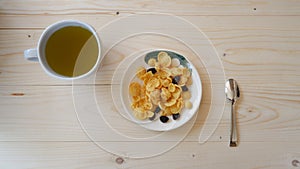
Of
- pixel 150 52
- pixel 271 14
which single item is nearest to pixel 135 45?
pixel 150 52

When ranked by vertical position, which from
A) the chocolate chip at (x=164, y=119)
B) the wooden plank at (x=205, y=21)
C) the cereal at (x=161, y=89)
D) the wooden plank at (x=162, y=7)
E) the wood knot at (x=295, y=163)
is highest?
the wooden plank at (x=162, y=7)

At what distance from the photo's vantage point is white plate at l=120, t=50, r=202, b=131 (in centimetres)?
50

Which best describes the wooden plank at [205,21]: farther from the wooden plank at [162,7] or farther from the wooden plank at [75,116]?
the wooden plank at [75,116]

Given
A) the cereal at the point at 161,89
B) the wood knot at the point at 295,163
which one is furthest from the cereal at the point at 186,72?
the wood knot at the point at 295,163

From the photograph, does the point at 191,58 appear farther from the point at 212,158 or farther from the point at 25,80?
the point at 25,80

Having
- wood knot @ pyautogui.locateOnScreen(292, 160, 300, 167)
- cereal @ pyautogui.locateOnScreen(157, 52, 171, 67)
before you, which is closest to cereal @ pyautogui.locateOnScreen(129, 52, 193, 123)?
cereal @ pyautogui.locateOnScreen(157, 52, 171, 67)

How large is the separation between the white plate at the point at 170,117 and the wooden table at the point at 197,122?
0.03 meters

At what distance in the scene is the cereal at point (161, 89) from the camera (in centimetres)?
50

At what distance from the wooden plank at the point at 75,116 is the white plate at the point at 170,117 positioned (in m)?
0.02

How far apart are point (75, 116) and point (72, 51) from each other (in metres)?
A: 0.12

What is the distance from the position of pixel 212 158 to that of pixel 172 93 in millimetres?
134

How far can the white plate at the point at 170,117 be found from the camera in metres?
0.50

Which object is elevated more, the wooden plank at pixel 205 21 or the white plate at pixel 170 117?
the wooden plank at pixel 205 21

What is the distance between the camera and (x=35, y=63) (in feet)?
1.72
